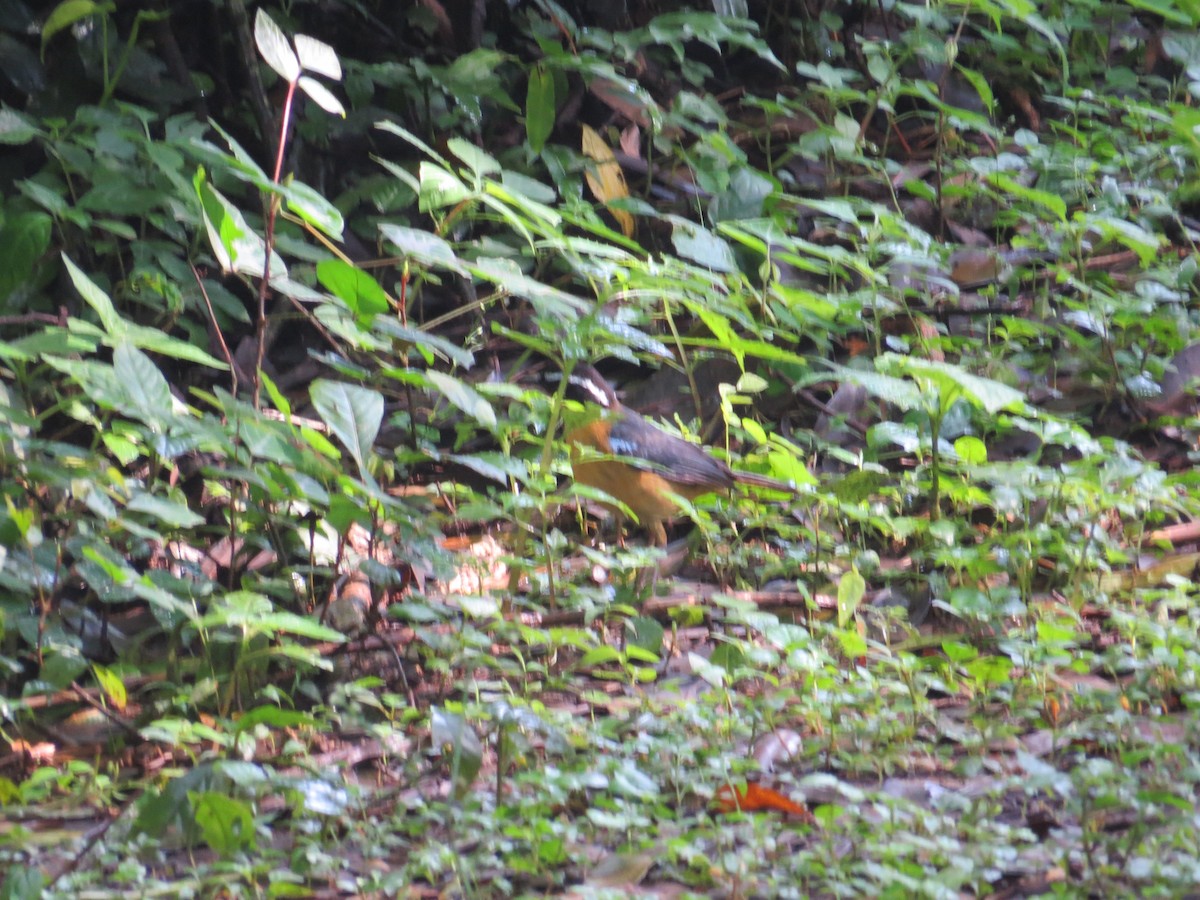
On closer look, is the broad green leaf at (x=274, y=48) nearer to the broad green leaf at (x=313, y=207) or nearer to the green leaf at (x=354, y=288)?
the broad green leaf at (x=313, y=207)

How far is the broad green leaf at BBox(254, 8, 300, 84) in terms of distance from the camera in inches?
103

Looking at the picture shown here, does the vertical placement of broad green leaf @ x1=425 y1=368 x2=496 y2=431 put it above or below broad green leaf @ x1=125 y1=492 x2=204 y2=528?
above

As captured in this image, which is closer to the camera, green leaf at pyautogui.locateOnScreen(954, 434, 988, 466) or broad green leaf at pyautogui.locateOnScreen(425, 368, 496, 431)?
broad green leaf at pyautogui.locateOnScreen(425, 368, 496, 431)

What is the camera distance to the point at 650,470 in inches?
127

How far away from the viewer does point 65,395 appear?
134 inches

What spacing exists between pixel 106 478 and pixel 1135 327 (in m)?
3.30

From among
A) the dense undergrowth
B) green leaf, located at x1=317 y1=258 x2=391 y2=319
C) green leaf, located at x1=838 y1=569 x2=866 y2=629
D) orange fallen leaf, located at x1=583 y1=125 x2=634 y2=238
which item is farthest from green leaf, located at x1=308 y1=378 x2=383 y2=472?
orange fallen leaf, located at x1=583 y1=125 x2=634 y2=238

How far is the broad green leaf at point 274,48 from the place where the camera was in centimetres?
262

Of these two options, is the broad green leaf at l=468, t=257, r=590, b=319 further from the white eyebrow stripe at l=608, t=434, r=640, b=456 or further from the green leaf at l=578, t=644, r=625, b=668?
the green leaf at l=578, t=644, r=625, b=668

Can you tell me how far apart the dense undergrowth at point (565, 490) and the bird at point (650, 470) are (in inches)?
3.6

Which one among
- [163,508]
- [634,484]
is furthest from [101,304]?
[634,484]

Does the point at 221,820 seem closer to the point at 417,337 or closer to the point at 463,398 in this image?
the point at 463,398

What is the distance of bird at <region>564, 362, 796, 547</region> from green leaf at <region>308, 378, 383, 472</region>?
0.77 m

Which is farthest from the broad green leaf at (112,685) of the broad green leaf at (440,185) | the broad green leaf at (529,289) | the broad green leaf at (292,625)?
the broad green leaf at (440,185)
